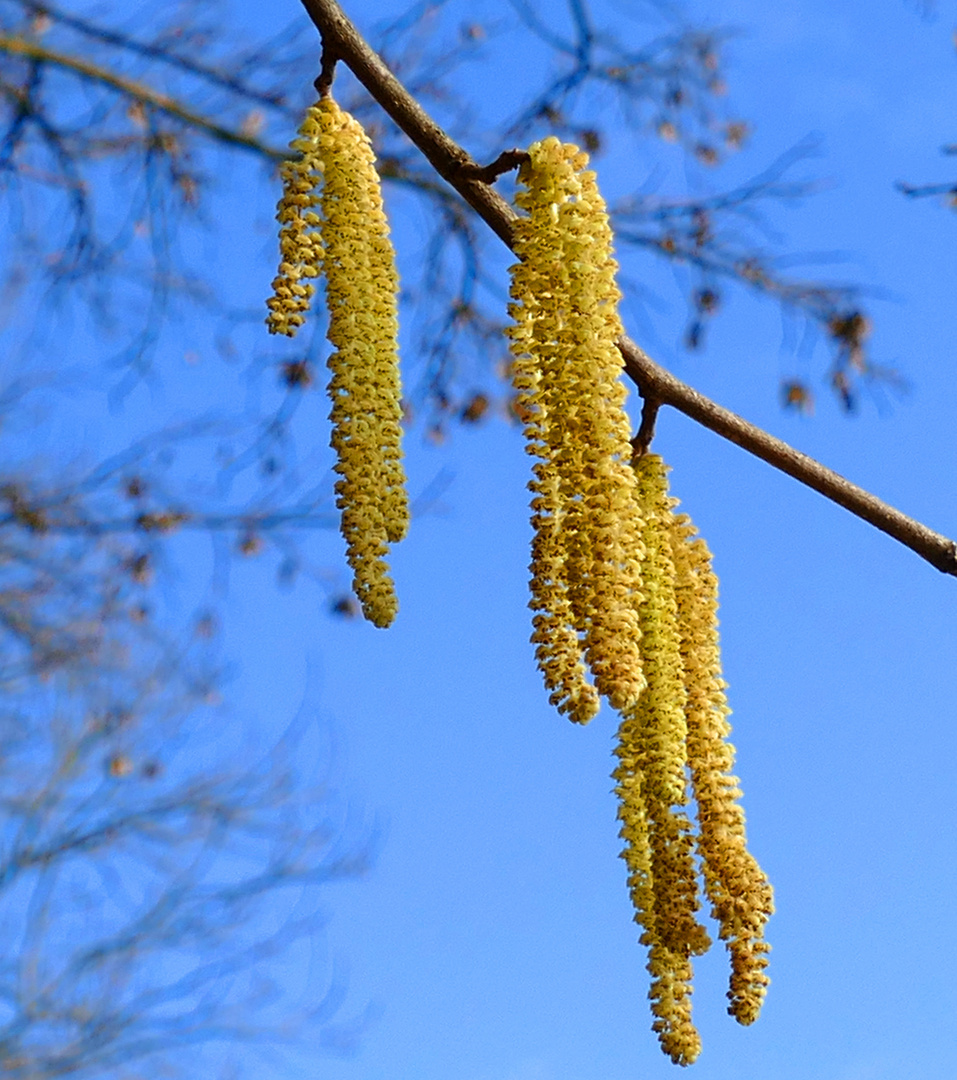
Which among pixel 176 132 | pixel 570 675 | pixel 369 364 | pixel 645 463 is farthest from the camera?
pixel 176 132

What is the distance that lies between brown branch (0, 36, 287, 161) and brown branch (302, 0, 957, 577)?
2540mm

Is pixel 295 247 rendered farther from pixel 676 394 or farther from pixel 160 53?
pixel 160 53

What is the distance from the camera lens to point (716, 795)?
1.54 m

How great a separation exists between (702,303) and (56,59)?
2311mm

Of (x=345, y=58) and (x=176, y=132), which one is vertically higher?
(x=176, y=132)

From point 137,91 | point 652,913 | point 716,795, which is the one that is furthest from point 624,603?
point 137,91

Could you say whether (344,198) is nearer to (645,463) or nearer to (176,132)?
(645,463)

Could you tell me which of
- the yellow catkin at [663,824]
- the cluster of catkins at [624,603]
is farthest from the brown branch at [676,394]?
the yellow catkin at [663,824]

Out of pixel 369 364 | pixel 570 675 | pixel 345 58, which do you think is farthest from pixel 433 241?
pixel 570 675

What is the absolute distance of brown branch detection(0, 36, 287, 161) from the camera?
409cm

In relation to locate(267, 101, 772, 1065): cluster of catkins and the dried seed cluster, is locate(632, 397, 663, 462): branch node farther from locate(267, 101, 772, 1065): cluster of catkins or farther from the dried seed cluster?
the dried seed cluster

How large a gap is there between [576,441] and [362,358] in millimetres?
322

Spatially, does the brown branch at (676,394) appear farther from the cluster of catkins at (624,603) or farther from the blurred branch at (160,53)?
the blurred branch at (160,53)

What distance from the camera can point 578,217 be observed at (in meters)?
1.42
